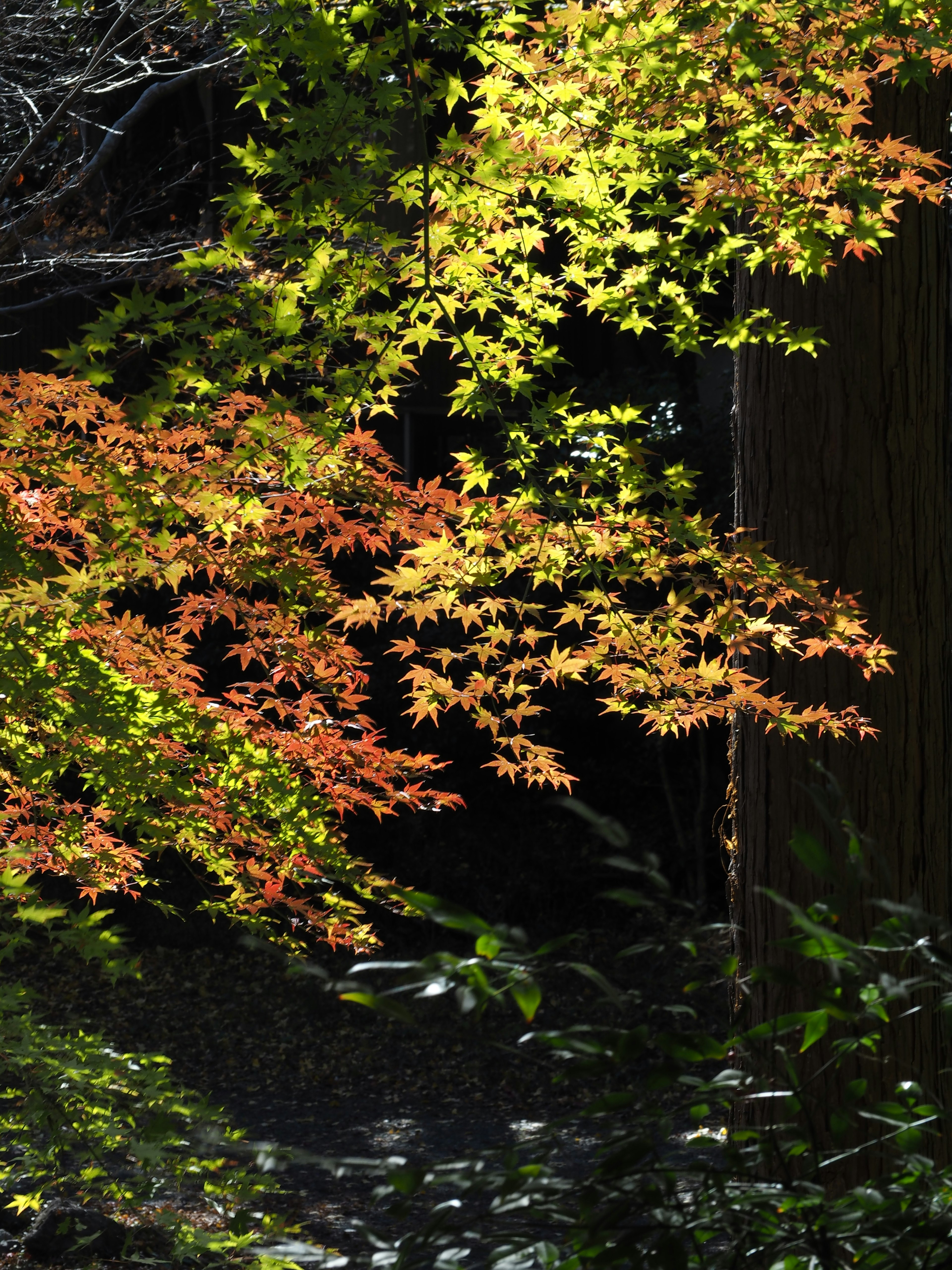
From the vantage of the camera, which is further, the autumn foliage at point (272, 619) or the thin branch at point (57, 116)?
the thin branch at point (57, 116)

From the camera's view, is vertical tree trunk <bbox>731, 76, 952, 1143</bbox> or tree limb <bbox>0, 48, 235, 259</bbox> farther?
tree limb <bbox>0, 48, 235, 259</bbox>

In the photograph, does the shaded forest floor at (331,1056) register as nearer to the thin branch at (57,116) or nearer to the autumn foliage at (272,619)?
the autumn foliage at (272,619)

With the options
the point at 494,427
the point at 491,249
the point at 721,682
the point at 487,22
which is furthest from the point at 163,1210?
the point at 494,427

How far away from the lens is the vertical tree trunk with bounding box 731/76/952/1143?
4207 millimetres

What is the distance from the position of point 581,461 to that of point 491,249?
6757 millimetres

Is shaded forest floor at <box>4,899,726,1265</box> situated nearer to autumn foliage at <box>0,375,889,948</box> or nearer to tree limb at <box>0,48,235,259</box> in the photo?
autumn foliage at <box>0,375,889,948</box>

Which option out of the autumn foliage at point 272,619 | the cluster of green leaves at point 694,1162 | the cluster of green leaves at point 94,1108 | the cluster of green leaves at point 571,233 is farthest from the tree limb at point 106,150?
the cluster of green leaves at point 694,1162

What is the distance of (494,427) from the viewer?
11.7 meters

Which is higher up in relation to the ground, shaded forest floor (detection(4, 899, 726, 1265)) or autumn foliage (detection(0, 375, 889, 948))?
autumn foliage (detection(0, 375, 889, 948))

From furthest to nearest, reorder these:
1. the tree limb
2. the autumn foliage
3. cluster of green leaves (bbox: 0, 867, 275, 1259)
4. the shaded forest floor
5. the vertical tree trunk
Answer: the tree limb, the shaded forest floor, the vertical tree trunk, the autumn foliage, cluster of green leaves (bbox: 0, 867, 275, 1259)

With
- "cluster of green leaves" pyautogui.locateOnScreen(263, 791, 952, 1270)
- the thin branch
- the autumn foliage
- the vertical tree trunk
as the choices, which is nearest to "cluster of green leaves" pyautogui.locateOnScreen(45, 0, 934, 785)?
the autumn foliage

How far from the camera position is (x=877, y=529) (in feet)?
13.9

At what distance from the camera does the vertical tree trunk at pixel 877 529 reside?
4.21 m

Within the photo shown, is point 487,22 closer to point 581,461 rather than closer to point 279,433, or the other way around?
point 279,433
